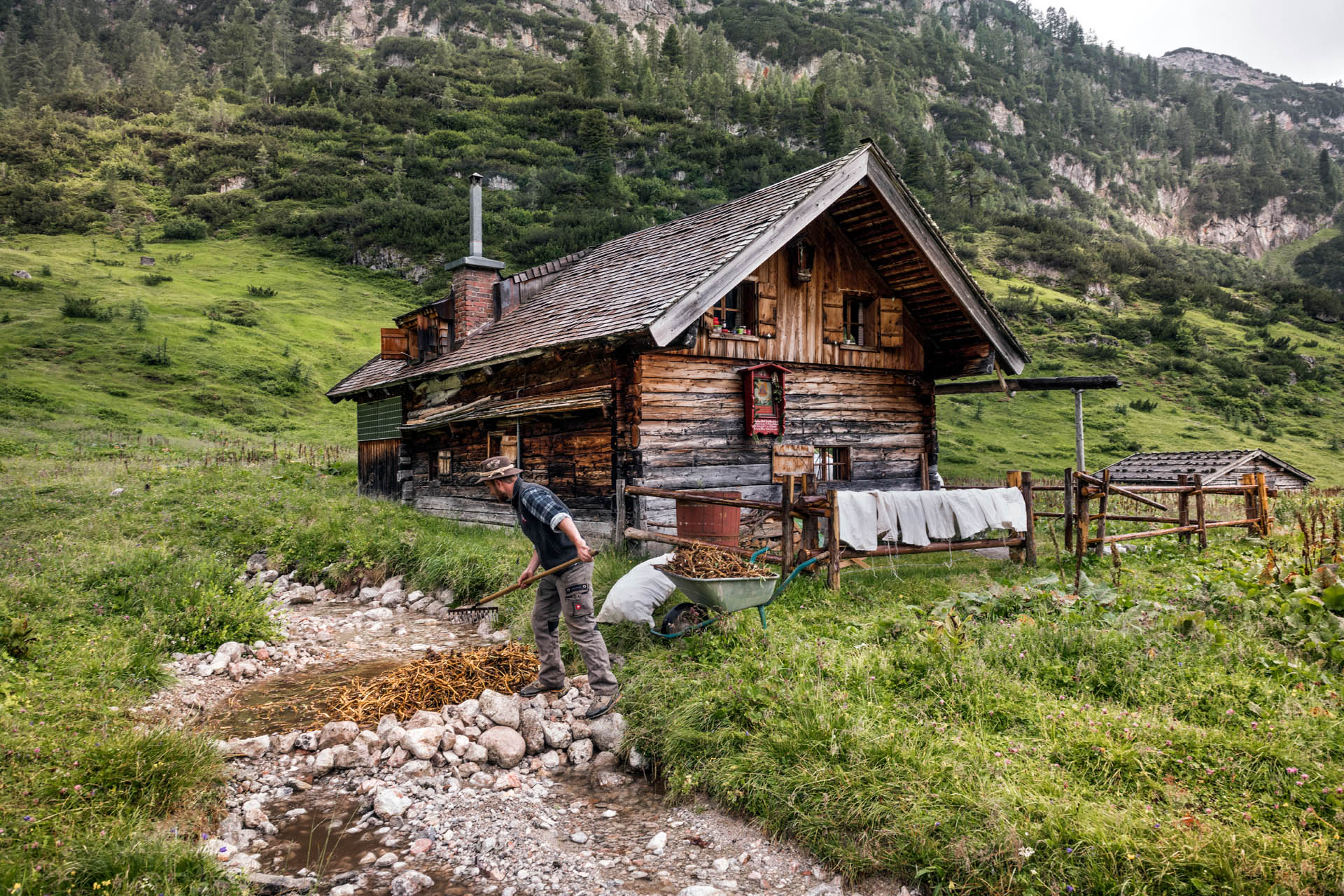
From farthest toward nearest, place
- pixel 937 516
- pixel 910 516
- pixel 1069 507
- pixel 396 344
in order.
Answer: pixel 396 344 < pixel 1069 507 < pixel 937 516 < pixel 910 516

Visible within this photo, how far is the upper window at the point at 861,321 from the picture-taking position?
45.4ft

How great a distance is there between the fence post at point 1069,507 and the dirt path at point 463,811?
7192 millimetres

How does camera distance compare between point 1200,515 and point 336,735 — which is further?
point 1200,515

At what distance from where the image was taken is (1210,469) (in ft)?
64.6

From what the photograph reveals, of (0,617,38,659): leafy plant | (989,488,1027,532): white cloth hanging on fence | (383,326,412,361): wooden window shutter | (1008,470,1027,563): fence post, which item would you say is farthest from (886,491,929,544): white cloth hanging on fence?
(383,326,412,361): wooden window shutter

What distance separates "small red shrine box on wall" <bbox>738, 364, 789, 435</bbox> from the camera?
12.1 m

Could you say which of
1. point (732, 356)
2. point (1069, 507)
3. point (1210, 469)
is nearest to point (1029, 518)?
point (1069, 507)

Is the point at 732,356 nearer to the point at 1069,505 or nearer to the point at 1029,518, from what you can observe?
the point at 1029,518

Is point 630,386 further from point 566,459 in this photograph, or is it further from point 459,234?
point 459,234

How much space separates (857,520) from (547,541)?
4084 mm

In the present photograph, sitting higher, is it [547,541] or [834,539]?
[547,541]

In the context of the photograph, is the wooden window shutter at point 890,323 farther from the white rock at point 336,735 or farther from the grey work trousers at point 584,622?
the white rock at point 336,735

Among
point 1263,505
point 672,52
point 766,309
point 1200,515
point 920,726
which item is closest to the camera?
point 920,726

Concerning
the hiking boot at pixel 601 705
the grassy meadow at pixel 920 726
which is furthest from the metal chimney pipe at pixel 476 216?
the hiking boot at pixel 601 705
